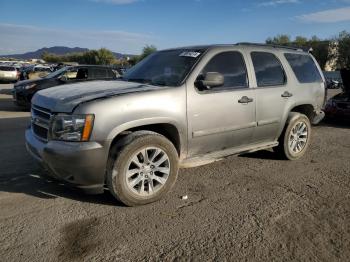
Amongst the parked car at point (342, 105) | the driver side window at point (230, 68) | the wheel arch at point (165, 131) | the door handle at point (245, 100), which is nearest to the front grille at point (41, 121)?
the wheel arch at point (165, 131)

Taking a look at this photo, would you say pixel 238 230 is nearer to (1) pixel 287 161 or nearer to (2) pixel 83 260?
(2) pixel 83 260

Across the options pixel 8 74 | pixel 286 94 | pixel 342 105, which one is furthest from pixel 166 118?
pixel 8 74

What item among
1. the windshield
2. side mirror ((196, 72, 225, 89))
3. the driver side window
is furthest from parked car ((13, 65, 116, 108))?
side mirror ((196, 72, 225, 89))

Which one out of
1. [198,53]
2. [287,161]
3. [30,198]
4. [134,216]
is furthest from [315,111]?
[30,198]

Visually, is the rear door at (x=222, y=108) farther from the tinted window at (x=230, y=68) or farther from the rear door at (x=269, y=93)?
the rear door at (x=269, y=93)

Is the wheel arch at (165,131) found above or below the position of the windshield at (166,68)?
below

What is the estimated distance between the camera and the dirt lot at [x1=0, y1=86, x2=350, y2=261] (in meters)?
3.15

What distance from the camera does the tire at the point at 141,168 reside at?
3.82 m

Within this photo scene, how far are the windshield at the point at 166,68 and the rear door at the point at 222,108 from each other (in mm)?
165

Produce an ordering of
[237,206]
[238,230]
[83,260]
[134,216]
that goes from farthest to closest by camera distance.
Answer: [237,206], [134,216], [238,230], [83,260]

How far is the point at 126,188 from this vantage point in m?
3.89

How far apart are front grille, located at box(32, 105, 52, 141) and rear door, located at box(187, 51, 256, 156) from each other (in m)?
1.59

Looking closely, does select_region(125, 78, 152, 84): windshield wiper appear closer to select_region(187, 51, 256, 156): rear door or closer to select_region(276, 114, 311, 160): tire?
select_region(187, 51, 256, 156): rear door

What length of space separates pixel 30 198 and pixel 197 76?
2433 mm
